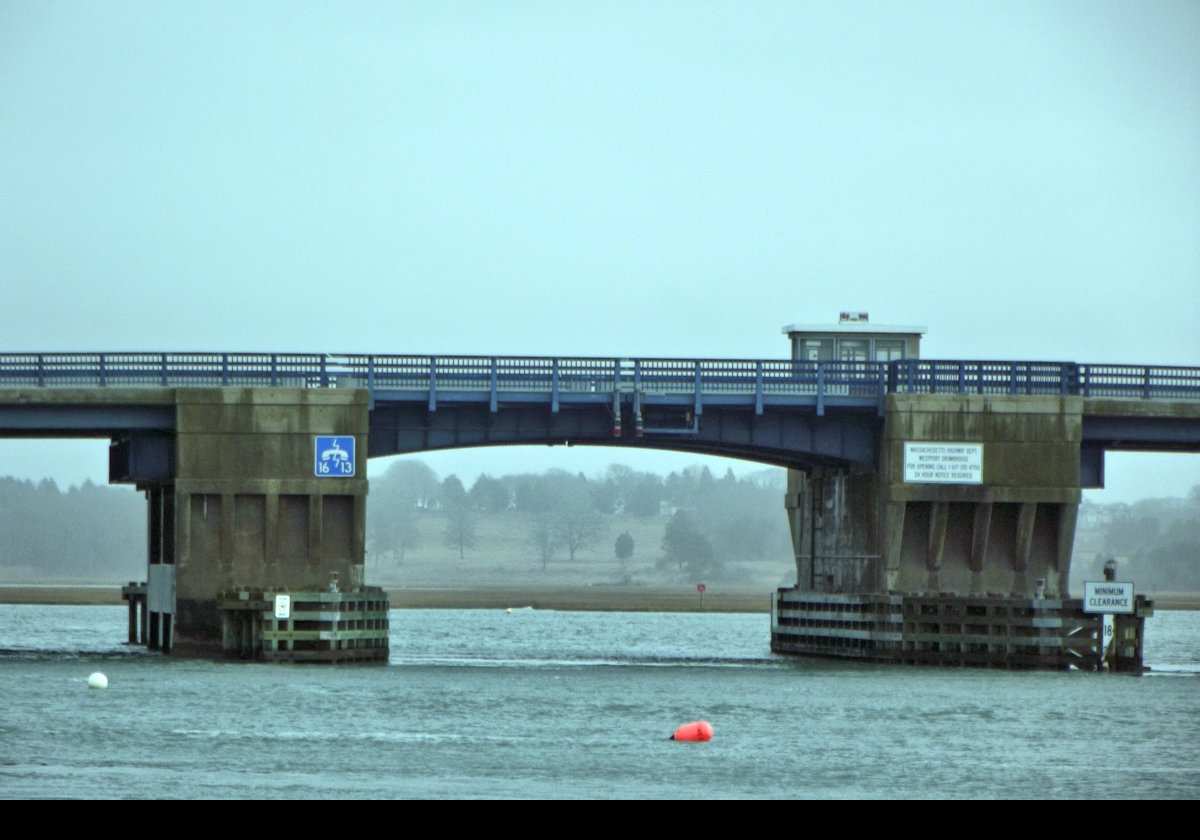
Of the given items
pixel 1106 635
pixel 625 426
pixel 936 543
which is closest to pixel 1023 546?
pixel 936 543

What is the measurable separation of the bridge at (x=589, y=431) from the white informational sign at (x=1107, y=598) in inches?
92.2

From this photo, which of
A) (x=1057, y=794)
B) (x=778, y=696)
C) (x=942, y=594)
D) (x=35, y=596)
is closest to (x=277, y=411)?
(x=778, y=696)

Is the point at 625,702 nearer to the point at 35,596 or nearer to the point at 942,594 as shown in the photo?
the point at 942,594

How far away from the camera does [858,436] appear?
61.1m

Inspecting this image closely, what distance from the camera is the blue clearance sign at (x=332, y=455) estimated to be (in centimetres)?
5669

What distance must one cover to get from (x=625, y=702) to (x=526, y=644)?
41559 millimetres

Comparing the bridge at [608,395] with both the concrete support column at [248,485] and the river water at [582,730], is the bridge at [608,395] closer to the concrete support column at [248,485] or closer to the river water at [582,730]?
the concrete support column at [248,485]

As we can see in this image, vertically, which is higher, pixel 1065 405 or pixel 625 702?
pixel 1065 405

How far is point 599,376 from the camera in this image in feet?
193

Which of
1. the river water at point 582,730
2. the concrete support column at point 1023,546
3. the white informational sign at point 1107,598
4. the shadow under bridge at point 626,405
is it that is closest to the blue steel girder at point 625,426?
the shadow under bridge at point 626,405

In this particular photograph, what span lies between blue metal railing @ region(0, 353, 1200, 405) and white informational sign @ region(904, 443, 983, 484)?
1953mm

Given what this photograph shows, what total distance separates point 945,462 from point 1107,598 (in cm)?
664

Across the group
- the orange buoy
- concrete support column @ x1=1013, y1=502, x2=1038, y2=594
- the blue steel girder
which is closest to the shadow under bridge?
the blue steel girder

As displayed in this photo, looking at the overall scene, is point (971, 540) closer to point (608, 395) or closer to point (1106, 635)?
point (1106, 635)
